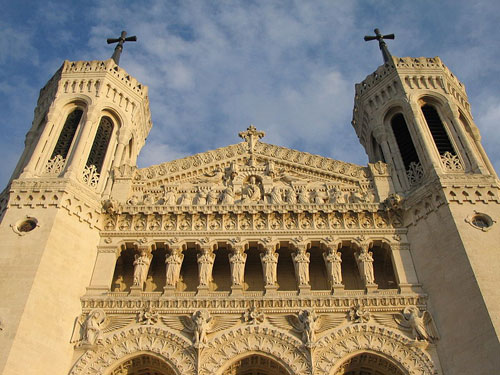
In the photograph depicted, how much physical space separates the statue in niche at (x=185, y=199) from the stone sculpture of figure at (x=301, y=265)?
500cm

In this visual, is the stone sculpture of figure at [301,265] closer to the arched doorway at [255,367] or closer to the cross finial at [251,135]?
the arched doorway at [255,367]

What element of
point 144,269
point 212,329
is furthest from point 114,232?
point 212,329

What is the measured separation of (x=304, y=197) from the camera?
22.0 metres

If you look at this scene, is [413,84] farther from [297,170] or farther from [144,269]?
[144,269]

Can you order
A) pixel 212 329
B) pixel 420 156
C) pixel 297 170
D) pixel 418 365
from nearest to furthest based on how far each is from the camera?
pixel 418 365, pixel 212 329, pixel 420 156, pixel 297 170

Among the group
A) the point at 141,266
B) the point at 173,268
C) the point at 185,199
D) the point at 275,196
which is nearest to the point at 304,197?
the point at 275,196

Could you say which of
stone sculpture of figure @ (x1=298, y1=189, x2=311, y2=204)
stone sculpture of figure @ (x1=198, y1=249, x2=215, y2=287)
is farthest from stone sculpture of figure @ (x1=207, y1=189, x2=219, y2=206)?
stone sculpture of figure @ (x1=298, y1=189, x2=311, y2=204)

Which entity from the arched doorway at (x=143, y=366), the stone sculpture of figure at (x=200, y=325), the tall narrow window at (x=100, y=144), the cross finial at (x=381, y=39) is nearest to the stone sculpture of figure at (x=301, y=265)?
the stone sculpture of figure at (x=200, y=325)

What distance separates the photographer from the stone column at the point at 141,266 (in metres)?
19.0

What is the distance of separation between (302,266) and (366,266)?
2349mm

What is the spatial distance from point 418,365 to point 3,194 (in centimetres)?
1622


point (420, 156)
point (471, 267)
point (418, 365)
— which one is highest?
point (420, 156)

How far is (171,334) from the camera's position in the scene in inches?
687

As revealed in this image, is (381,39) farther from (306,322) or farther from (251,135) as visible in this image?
(306,322)
